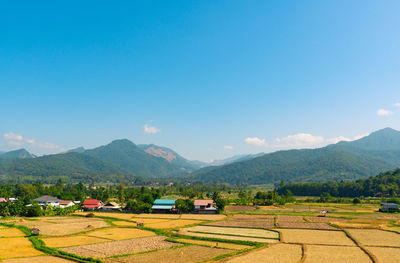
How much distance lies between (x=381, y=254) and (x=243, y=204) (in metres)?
69.0

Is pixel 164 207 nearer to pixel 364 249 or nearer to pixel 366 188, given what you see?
pixel 364 249

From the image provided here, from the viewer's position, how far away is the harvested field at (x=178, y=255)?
96.3ft

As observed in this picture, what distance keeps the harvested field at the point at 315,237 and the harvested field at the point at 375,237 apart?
6.27 feet

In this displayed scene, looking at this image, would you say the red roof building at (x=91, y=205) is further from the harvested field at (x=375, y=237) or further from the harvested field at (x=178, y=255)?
the harvested field at (x=375, y=237)

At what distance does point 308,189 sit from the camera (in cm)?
15975

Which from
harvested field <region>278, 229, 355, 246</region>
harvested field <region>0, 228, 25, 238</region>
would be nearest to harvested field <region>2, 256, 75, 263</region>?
harvested field <region>0, 228, 25, 238</region>

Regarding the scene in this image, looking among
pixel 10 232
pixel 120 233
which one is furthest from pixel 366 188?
pixel 10 232

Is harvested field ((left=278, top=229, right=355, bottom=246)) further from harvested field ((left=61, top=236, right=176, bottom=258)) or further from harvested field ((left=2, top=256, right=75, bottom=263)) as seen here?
harvested field ((left=2, top=256, right=75, bottom=263))

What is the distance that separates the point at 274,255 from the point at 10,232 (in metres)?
43.6

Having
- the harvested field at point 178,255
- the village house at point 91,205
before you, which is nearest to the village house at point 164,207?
the village house at point 91,205

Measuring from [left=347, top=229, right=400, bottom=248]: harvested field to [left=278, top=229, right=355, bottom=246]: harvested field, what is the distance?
6.27ft

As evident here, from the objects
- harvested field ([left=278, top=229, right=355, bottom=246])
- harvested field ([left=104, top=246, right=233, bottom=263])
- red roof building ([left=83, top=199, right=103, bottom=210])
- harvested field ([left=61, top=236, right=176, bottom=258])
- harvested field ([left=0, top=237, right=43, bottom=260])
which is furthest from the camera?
red roof building ([left=83, top=199, right=103, bottom=210])

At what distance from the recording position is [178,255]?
3147cm

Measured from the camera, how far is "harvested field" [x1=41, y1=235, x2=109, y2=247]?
37222mm
